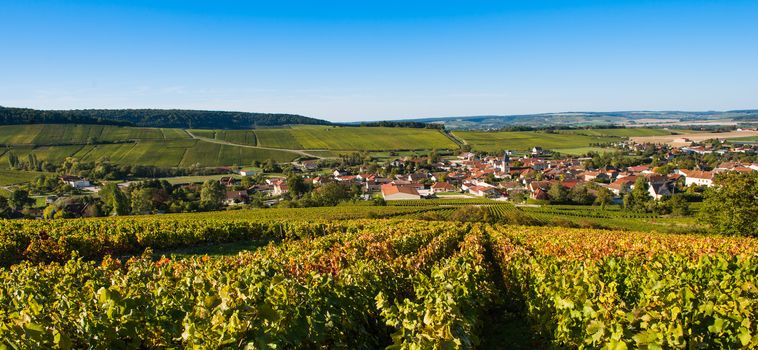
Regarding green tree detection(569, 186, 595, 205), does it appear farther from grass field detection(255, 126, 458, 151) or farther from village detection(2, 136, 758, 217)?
grass field detection(255, 126, 458, 151)

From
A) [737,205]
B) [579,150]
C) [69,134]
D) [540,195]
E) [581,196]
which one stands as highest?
[69,134]

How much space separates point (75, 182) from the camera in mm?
98062

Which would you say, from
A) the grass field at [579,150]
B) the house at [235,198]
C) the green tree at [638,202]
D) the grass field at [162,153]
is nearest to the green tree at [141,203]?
the house at [235,198]

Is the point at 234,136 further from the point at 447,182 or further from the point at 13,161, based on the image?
the point at 447,182

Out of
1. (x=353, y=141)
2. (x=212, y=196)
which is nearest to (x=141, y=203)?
(x=212, y=196)

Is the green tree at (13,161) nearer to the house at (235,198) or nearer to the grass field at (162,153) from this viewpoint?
the grass field at (162,153)

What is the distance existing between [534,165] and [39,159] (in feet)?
505

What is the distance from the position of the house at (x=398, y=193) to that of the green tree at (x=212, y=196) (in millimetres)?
35042

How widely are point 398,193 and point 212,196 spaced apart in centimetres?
3918

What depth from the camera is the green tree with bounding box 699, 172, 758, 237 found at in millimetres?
37125

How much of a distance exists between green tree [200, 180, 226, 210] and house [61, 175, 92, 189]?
132 ft

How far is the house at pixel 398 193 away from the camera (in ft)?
295

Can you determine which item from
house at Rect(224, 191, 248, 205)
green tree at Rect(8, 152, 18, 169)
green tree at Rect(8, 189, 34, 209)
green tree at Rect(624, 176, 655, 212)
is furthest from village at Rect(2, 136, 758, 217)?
green tree at Rect(8, 152, 18, 169)

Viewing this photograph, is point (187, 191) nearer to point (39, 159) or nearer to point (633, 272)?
point (39, 159)
